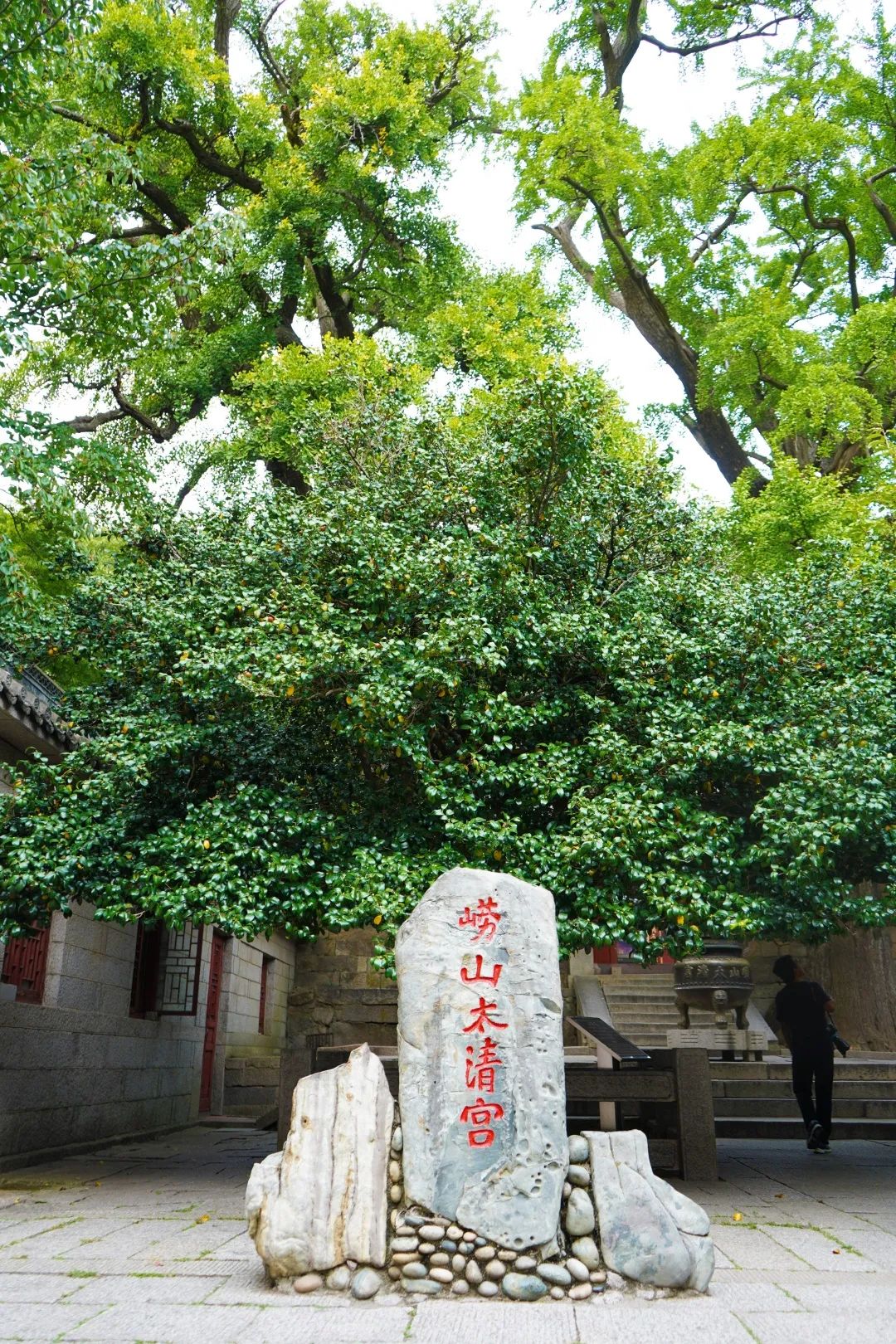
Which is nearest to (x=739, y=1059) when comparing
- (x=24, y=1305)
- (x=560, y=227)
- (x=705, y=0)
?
(x=24, y=1305)

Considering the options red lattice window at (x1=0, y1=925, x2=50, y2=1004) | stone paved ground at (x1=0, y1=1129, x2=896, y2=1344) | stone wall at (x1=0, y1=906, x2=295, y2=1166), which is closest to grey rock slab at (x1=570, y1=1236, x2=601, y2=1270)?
stone paved ground at (x1=0, y1=1129, x2=896, y2=1344)

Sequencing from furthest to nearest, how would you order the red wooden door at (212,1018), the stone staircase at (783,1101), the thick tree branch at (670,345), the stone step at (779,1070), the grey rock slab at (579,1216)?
the thick tree branch at (670,345), the red wooden door at (212,1018), the stone step at (779,1070), the stone staircase at (783,1101), the grey rock slab at (579,1216)

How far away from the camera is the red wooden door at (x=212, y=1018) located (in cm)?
1298

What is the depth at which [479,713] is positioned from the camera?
273 inches

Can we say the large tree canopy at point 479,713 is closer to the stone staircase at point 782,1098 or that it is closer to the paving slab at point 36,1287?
the paving slab at point 36,1287

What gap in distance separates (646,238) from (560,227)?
8.89 ft

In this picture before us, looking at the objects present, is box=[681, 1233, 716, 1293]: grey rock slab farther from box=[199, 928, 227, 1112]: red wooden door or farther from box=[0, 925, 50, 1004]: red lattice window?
box=[199, 928, 227, 1112]: red wooden door

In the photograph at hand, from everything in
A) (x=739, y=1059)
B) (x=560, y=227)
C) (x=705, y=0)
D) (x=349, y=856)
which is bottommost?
(x=739, y=1059)

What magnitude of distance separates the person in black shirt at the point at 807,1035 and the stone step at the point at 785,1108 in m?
1.81

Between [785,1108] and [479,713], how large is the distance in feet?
20.3

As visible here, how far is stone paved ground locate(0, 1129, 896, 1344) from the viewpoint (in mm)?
3805

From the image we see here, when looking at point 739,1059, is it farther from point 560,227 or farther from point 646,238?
point 560,227

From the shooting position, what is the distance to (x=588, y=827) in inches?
255

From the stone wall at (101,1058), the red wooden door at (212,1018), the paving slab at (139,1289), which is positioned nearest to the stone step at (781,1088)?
the stone wall at (101,1058)
